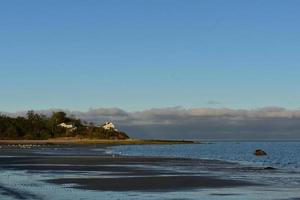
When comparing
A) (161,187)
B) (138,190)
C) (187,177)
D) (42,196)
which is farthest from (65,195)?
(187,177)

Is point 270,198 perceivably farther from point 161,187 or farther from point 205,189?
point 161,187

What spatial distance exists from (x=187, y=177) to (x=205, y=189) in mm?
9180

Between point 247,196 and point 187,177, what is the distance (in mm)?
13815

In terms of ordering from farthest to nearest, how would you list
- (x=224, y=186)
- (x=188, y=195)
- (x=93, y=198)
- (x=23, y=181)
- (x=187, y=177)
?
1. (x=187, y=177)
2. (x=23, y=181)
3. (x=224, y=186)
4. (x=188, y=195)
5. (x=93, y=198)

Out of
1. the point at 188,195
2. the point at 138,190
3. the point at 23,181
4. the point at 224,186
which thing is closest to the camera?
the point at 188,195

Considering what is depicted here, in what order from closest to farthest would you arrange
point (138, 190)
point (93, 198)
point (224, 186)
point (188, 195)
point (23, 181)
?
point (93, 198), point (188, 195), point (138, 190), point (224, 186), point (23, 181)

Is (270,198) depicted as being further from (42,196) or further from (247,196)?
(42,196)

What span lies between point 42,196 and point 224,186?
11924 mm

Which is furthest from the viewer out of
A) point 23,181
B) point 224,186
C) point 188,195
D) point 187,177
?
point 187,177

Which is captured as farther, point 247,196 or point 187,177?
point 187,177

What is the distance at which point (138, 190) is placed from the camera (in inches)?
1366

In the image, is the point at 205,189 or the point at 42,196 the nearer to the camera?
the point at 42,196

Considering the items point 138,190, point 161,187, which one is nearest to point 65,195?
point 138,190

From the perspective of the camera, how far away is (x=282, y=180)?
42.2 m
